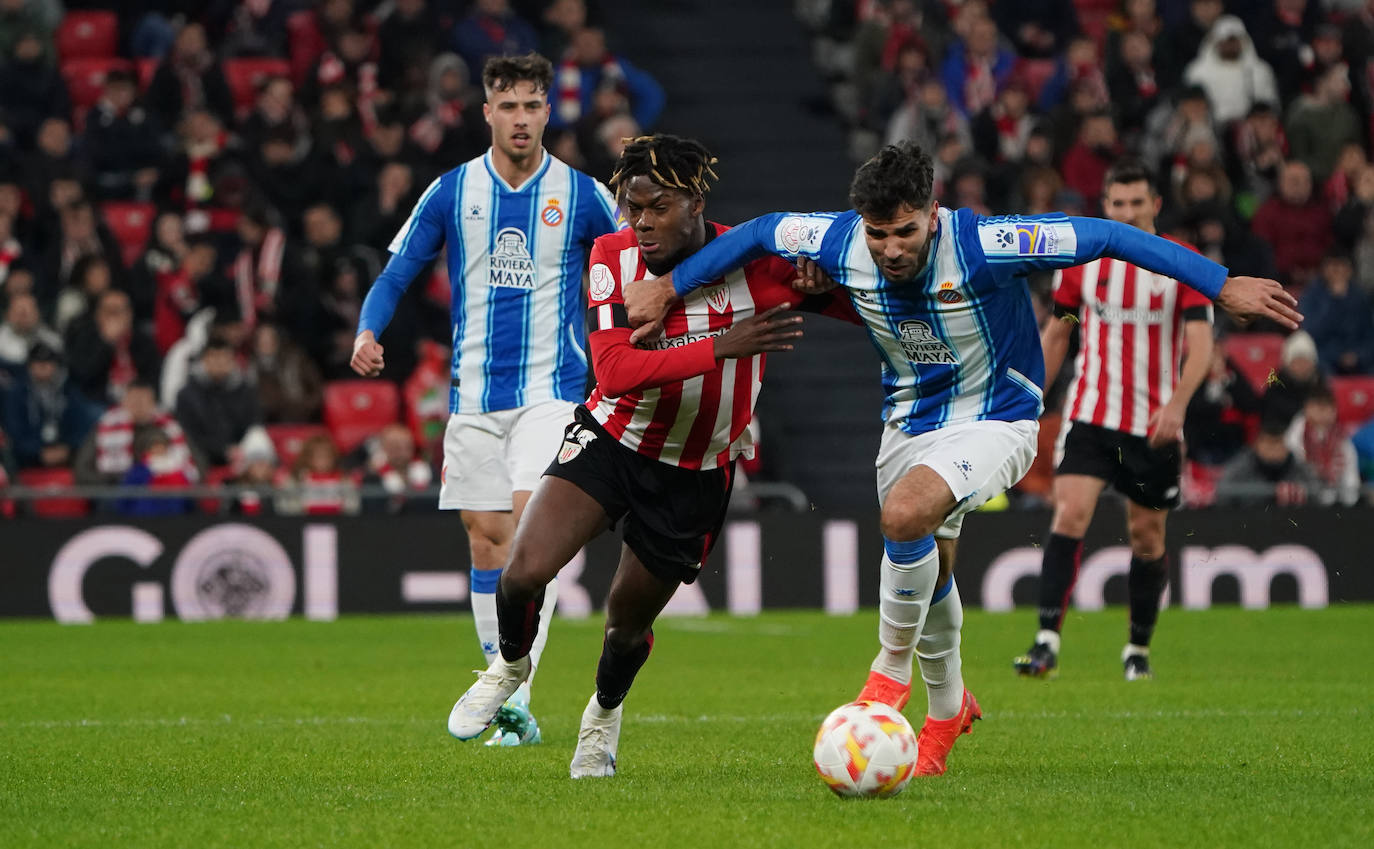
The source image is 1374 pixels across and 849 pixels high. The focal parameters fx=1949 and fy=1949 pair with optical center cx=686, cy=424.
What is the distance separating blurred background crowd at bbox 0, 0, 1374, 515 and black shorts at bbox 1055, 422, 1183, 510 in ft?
14.6

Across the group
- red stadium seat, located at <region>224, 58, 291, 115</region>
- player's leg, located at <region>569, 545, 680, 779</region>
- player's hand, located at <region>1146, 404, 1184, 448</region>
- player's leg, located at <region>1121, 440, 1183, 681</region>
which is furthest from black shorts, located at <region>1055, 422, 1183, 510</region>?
red stadium seat, located at <region>224, 58, 291, 115</region>

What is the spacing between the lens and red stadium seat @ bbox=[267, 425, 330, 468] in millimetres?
15000

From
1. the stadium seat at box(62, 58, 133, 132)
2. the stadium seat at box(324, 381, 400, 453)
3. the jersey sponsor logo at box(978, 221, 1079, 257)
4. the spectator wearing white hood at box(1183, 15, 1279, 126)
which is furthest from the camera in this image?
the stadium seat at box(62, 58, 133, 132)

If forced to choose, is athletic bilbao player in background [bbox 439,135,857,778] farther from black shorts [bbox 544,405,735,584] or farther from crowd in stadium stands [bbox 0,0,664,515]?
crowd in stadium stands [bbox 0,0,664,515]

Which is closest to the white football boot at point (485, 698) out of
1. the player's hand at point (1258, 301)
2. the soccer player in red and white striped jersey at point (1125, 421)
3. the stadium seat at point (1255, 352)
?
the player's hand at point (1258, 301)

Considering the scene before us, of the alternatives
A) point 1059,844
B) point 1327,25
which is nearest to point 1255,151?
point 1327,25

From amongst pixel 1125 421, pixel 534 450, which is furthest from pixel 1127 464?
pixel 534 450

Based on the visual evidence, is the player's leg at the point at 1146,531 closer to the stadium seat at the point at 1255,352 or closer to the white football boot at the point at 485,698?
the white football boot at the point at 485,698

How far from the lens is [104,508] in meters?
14.3

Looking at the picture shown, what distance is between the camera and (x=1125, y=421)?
9.45 meters

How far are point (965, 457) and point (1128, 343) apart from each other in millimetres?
3833

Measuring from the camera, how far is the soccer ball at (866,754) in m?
5.51

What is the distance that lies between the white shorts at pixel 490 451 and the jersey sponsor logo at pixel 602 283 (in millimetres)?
1470

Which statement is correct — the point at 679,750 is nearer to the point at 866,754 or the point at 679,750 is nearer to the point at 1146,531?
the point at 866,754
